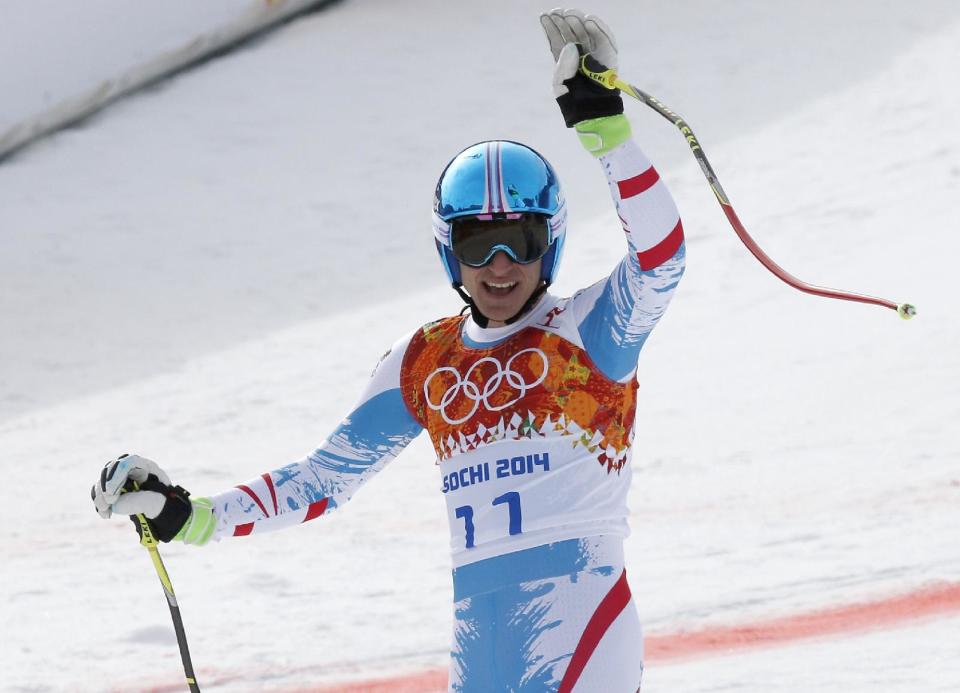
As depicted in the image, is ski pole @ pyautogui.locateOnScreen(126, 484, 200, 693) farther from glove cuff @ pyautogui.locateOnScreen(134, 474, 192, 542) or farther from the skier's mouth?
the skier's mouth

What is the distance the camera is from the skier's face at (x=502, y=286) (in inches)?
121

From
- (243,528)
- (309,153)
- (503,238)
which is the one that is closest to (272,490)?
(243,528)

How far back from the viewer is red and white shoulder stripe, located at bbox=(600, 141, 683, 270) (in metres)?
2.83

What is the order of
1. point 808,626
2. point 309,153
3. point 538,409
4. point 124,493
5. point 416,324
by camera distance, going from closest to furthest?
point 538,409 < point 124,493 < point 808,626 < point 416,324 < point 309,153

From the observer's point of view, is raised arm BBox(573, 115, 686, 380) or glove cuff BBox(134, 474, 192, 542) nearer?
raised arm BBox(573, 115, 686, 380)

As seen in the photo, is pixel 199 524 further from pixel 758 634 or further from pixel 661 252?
pixel 758 634

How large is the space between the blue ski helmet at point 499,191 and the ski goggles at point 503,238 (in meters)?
0.01

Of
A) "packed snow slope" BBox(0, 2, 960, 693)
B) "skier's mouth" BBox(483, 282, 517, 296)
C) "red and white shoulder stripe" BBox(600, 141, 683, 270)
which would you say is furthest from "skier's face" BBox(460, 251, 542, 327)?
"packed snow slope" BBox(0, 2, 960, 693)

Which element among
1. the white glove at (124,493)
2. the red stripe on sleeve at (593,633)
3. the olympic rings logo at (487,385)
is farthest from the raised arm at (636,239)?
the white glove at (124,493)

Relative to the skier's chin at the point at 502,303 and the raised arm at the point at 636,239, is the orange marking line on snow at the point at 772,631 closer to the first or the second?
the skier's chin at the point at 502,303

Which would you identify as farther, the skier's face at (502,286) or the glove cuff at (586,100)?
the skier's face at (502,286)

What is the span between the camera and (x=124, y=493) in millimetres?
3174

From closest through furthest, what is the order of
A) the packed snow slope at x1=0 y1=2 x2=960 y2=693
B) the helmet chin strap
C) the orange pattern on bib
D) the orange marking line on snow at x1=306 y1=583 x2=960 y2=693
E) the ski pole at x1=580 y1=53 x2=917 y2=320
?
the ski pole at x1=580 y1=53 x2=917 y2=320 → the orange pattern on bib → the helmet chin strap → the orange marking line on snow at x1=306 y1=583 x2=960 y2=693 → the packed snow slope at x1=0 y1=2 x2=960 y2=693

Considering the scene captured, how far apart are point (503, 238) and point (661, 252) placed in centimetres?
35
